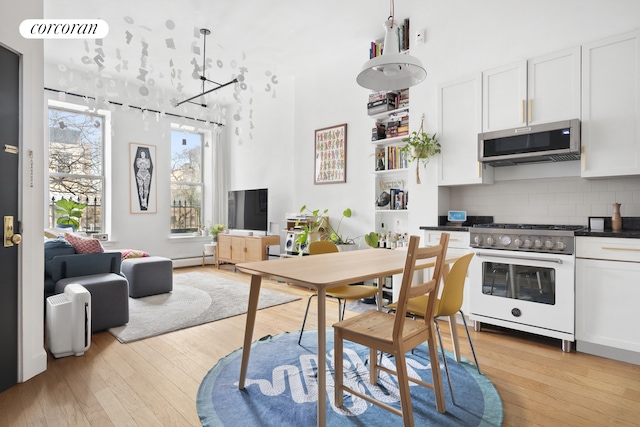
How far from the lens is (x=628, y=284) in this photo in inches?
96.1

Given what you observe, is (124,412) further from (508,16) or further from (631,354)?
(508,16)

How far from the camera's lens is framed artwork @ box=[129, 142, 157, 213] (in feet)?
20.1

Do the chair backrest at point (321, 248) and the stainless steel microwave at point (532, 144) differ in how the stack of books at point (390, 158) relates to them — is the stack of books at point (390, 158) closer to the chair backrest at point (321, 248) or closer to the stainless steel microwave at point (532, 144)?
the stainless steel microwave at point (532, 144)

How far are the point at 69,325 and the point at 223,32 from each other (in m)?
3.60

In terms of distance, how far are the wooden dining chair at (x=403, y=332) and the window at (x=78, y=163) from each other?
530cm

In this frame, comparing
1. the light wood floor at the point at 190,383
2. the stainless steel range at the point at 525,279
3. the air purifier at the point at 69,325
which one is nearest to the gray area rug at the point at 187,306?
the light wood floor at the point at 190,383

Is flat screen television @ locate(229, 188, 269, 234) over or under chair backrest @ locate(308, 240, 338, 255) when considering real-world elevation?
over

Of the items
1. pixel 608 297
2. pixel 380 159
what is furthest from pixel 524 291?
pixel 380 159

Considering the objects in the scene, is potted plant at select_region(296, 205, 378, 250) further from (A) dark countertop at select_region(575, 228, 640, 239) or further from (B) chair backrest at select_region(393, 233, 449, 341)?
(B) chair backrest at select_region(393, 233, 449, 341)

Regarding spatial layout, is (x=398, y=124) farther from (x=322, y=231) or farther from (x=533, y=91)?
(x=322, y=231)

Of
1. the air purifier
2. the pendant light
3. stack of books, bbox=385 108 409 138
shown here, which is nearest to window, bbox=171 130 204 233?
the air purifier

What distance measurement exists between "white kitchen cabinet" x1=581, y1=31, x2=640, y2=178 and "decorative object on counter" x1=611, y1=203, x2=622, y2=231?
0.28m

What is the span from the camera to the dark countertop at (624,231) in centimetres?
242

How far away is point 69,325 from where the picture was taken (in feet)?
8.47
